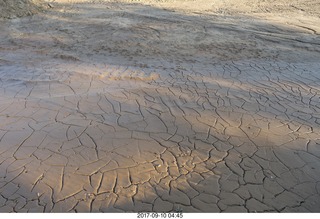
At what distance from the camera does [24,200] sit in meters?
3.04

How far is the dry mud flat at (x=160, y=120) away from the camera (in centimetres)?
312

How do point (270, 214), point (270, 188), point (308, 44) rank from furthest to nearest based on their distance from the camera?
point (308, 44), point (270, 188), point (270, 214)

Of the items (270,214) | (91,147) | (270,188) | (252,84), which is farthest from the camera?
(252,84)

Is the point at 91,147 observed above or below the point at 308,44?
below

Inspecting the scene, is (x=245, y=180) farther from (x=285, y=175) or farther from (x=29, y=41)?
(x=29, y=41)

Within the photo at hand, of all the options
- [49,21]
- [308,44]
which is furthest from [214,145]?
[49,21]

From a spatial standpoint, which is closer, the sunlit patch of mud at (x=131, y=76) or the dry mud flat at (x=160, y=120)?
the dry mud flat at (x=160, y=120)

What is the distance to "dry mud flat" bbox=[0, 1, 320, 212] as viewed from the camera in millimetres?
3115

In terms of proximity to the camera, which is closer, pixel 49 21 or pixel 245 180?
pixel 245 180

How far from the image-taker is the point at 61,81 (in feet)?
18.2

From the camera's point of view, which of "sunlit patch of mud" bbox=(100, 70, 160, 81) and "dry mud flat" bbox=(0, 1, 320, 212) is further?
"sunlit patch of mud" bbox=(100, 70, 160, 81)

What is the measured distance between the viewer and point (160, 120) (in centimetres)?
A: 433

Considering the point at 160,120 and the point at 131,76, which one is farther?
the point at 131,76

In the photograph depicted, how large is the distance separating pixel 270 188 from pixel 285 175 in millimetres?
314
